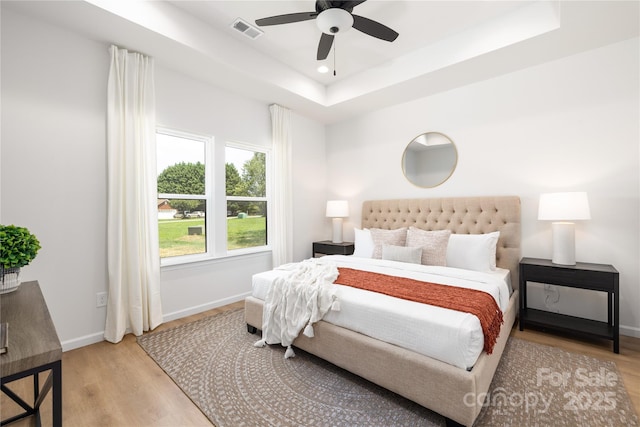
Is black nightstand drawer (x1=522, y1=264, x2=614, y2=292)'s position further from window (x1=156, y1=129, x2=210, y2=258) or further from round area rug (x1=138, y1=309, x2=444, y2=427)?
window (x1=156, y1=129, x2=210, y2=258)

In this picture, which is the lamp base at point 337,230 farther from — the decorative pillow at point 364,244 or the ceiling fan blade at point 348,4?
the ceiling fan blade at point 348,4

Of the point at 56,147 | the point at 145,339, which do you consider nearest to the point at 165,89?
the point at 56,147

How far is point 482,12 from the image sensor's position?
2719mm

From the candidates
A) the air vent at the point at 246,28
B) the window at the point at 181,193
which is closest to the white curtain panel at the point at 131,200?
the window at the point at 181,193

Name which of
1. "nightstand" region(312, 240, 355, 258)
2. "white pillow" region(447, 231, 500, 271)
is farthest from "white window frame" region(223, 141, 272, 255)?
"white pillow" region(447, 231, 500, 271)

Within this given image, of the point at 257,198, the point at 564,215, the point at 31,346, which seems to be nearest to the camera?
the point at 31,346

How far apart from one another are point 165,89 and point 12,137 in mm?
1377

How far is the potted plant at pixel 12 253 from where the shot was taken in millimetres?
1743

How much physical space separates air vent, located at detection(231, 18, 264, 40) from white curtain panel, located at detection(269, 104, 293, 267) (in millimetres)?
1202

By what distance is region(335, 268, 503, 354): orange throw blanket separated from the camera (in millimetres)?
1843

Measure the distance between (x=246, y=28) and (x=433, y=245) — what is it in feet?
9.83

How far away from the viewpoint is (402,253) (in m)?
3.21

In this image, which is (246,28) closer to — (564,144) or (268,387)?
(268,387)

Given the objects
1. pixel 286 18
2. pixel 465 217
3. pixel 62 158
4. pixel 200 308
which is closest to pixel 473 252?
pixel 465 217
